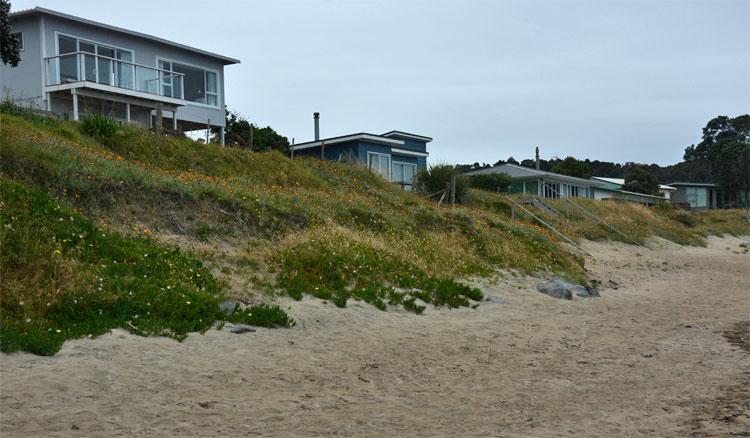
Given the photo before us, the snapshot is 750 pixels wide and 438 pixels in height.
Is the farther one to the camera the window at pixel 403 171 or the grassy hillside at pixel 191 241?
the window at pixel 403 171

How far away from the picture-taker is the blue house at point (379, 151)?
3894cm

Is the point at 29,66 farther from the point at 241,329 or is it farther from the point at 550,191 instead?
the point at 550,191

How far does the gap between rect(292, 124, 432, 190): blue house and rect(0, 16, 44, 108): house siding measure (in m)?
13.8

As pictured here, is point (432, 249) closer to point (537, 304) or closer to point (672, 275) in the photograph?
point (537, 304)

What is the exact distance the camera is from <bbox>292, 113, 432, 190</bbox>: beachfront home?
128ft

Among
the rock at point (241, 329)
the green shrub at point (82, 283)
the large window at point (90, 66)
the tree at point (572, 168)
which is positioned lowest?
the rock at point (241, 329)

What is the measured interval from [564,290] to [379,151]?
24.3 m

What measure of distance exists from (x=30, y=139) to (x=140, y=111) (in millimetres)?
15174

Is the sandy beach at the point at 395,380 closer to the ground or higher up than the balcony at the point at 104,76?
closer to the ground

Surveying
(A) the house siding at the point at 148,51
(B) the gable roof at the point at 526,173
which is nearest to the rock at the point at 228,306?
(A) the house siding at the point at 148,51

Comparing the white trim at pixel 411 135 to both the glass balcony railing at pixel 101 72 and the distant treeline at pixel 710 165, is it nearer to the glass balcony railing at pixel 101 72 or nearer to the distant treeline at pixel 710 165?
the distant treeline at pixel 710 165

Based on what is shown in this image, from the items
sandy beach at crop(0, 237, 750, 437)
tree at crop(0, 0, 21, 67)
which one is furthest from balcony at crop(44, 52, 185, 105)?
sandy beach at crop(0, 237, 750, 437)

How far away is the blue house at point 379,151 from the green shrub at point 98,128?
17.2 m

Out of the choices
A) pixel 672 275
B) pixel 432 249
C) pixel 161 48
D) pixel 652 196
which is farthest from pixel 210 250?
pixel 652 196
